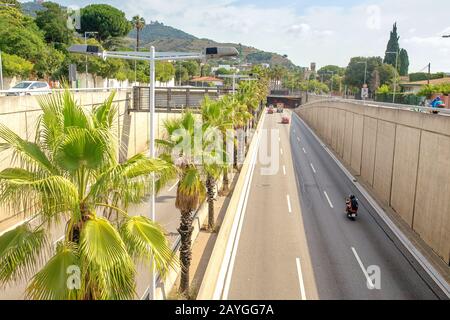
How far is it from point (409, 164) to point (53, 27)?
247 ft

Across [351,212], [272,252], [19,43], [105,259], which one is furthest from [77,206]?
[19,43]

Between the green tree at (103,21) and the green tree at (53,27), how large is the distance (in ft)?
105

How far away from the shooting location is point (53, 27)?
7994cm

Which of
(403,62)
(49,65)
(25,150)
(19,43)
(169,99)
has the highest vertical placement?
(403,62)

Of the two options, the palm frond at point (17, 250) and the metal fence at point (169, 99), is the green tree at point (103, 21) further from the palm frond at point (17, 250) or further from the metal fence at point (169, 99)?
the palm frond at point (17, 250)

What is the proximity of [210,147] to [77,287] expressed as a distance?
10.6 m

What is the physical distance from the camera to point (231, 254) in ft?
62.3

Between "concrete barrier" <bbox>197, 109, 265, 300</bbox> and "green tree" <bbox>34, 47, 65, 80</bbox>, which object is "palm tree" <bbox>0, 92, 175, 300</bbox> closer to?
"concrete barrier" <bbox>197, 109, 265, 300</bbox>

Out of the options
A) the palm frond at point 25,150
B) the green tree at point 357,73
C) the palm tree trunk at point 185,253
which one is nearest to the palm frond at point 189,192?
the palm tree trunk at point 185,253

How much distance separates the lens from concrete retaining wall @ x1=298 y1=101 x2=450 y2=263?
63.3 ft

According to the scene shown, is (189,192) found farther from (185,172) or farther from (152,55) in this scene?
(152,55)

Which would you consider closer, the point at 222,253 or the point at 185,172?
the point at 185,172

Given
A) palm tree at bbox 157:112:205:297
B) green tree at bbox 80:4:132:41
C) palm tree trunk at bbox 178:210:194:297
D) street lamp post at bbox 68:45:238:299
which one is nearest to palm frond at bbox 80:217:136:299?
street lamp post at bbox 68:45:238:299

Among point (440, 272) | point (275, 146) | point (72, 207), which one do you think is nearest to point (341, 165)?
point (275, 146)
